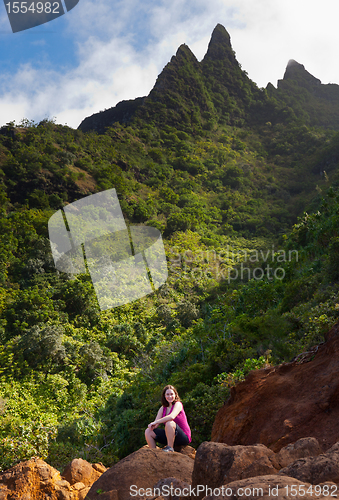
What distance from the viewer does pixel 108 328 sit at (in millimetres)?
16172

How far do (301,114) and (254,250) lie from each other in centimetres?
4525

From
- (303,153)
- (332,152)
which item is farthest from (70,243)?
(303,153)

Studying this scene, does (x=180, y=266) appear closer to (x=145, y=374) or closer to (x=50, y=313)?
(x=50, y=313)

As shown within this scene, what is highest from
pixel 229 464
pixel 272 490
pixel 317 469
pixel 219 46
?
pixel 219 46

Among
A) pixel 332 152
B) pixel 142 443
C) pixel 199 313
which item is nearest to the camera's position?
pixel 142 443

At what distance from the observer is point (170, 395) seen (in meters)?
4.03

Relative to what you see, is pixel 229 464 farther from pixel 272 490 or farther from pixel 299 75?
pixel 299 75

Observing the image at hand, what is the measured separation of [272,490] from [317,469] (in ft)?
1.48

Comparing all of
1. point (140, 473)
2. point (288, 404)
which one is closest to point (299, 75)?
point (288, 404)

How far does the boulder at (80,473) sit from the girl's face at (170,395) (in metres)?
2.44

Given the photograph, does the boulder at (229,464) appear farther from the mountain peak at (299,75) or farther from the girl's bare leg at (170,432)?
the mountain peak at (299,75)

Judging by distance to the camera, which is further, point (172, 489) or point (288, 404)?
point (288, 404)

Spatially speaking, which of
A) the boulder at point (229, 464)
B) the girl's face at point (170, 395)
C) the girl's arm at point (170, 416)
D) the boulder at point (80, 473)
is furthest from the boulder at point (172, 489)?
the boulder at point (80, 473)

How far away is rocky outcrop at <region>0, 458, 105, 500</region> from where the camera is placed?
4.45m
